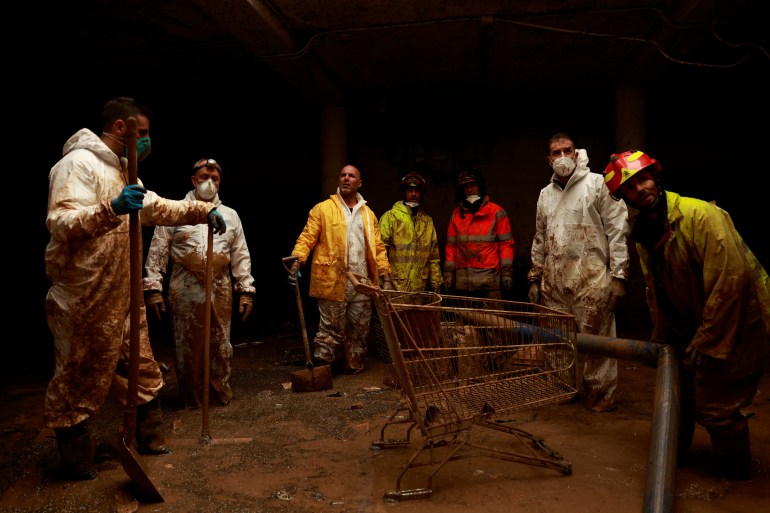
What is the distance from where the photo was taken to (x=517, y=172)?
27.5 ft

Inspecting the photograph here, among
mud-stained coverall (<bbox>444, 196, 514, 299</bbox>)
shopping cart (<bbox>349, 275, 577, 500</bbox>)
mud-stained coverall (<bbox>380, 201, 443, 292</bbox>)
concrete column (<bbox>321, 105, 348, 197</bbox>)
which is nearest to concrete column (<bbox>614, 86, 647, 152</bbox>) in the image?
mud-stained coverall (<bbox>444, 196, 514, 299</bbox>)

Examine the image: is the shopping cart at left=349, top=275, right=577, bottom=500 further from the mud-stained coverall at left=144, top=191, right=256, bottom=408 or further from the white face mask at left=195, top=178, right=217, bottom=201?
the white face mask at left=195, top=178, right=217, bottom=201

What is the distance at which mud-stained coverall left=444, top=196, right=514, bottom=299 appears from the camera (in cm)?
591

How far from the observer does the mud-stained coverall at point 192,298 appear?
4508 mm

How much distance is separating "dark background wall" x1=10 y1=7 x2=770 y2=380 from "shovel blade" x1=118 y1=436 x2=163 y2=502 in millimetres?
5098

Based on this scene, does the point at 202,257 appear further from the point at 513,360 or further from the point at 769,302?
the point at 769,302

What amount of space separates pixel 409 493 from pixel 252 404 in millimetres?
2342

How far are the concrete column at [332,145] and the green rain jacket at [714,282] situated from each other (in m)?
5.31

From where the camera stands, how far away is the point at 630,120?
23.8ft

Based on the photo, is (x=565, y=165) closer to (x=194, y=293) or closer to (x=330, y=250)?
(x=330, y=250)

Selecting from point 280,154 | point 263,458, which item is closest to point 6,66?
point 280,154

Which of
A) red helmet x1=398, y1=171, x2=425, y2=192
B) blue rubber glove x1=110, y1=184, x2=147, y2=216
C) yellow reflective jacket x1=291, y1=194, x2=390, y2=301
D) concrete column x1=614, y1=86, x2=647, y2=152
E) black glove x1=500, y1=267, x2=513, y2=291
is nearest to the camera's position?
blue rubber glove x1=110, y1=184, x2=147, y2=216

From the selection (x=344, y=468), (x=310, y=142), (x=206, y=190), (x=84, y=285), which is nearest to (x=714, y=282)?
(x=344, y=468)

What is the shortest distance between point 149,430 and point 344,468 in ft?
4.39
